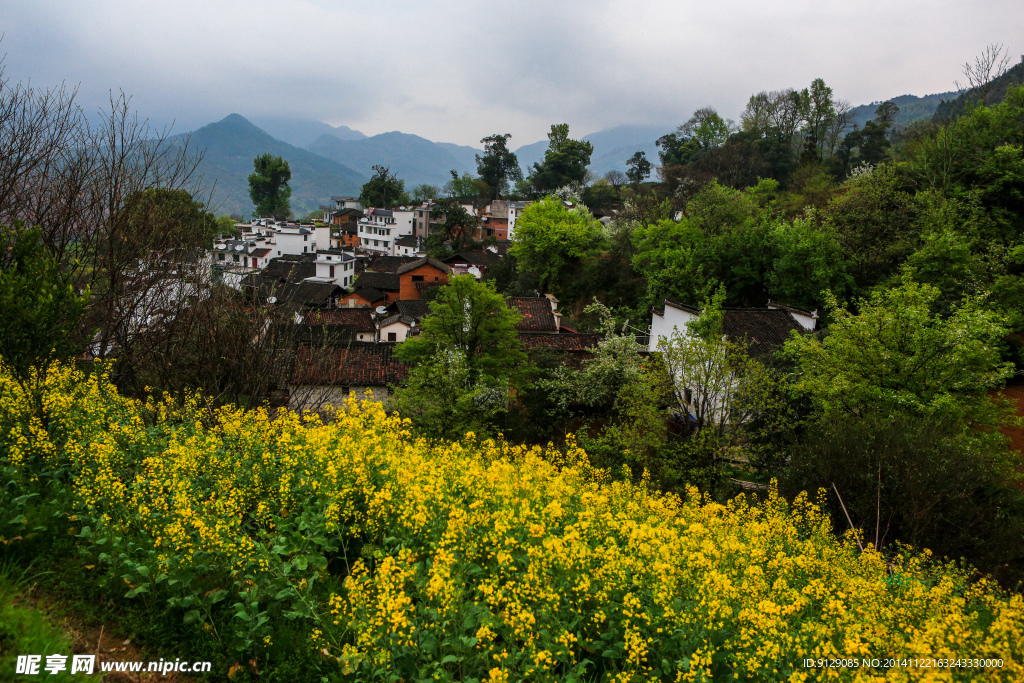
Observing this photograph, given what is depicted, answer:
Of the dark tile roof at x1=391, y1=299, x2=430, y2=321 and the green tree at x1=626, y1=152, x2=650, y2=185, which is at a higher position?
the green tree at x1=626, y1=152, x2=650, y2=185

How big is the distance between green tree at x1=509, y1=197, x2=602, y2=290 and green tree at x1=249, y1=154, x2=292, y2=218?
73143mm

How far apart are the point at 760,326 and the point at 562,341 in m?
8.95

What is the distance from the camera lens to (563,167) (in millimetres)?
79250

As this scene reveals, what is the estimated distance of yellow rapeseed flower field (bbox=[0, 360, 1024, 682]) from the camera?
3.96 m

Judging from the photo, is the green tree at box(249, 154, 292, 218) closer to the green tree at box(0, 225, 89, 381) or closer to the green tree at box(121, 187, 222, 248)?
the green tree at box(121, 187, 222, 248)

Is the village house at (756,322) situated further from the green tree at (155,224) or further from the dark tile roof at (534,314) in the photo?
the green tree at (155,224)

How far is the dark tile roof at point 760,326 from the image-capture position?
73.5 ft

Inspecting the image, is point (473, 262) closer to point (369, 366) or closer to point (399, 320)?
point (399, 320)

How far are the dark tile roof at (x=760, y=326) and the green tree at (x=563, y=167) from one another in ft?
189

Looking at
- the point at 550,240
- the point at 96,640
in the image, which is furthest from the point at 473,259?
the point at 96,640

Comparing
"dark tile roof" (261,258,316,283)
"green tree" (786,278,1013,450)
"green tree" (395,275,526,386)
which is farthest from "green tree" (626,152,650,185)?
"green tree" (786,278,1013,450)

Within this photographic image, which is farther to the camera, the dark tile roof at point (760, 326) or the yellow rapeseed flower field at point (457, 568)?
the dark tile roof at point (760, 326)

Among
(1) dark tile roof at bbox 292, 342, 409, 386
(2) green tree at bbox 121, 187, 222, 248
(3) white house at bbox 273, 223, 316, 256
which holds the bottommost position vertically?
(1) dark tile roof at bbox 292, 342, 409, 386

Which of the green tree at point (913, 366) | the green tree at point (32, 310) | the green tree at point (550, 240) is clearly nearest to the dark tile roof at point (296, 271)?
the green tree at point (550, 240)
